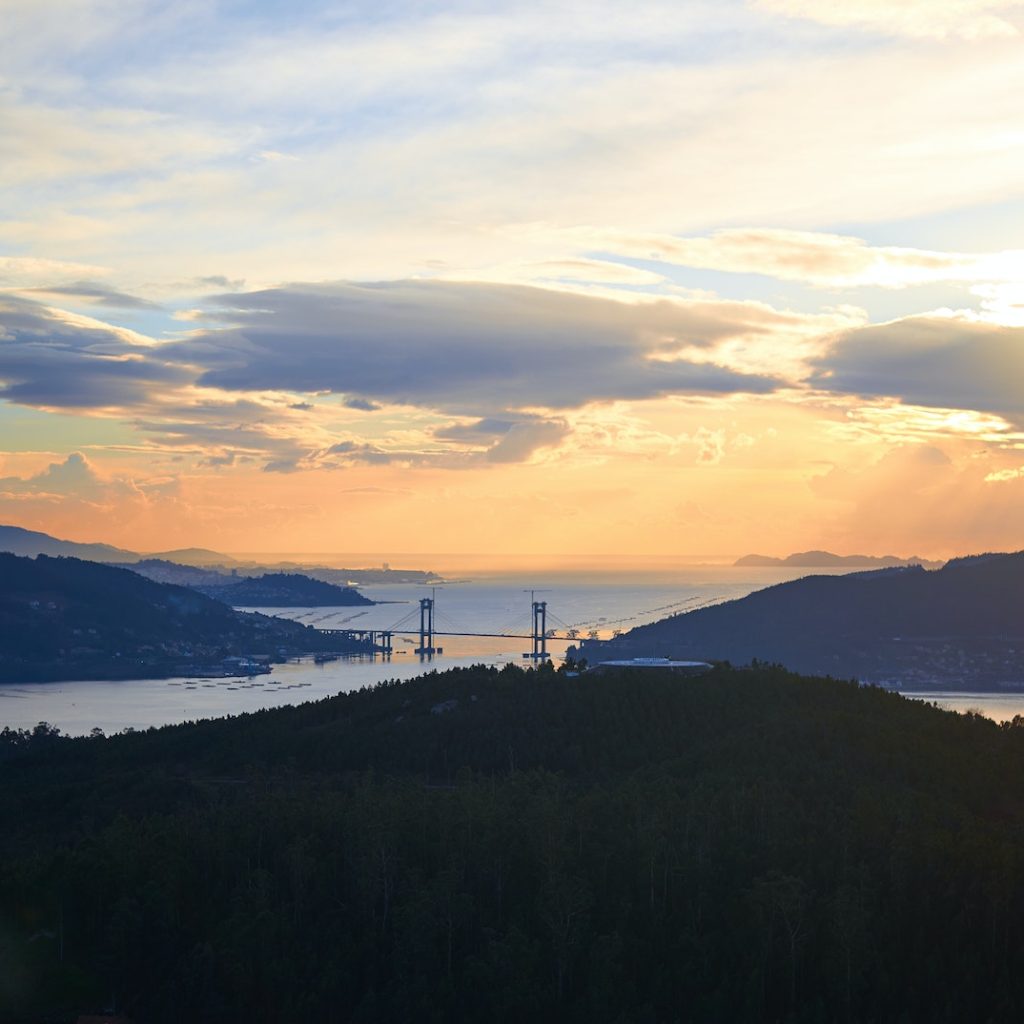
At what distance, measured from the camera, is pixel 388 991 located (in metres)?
29.6

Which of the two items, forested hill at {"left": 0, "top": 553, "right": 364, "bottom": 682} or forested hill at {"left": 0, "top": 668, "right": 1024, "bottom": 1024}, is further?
forested hill at {"left": 0, "top": 553, "right": 364, "bottom": 682}

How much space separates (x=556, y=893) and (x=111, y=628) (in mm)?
141064

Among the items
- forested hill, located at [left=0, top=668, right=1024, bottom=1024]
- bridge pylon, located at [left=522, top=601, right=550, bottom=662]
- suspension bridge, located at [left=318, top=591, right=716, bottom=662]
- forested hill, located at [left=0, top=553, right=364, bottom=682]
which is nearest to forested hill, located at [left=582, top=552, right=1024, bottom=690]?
bridge pylon, located at [left=522, top=601, right=550, bottom=662]

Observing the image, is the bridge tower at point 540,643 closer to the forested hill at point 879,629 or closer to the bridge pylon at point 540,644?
the bridge pylon at point 540,644

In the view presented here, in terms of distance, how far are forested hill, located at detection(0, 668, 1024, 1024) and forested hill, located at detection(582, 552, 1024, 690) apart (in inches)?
3656

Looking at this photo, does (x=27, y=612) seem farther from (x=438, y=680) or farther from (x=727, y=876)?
(x=727, y=876)

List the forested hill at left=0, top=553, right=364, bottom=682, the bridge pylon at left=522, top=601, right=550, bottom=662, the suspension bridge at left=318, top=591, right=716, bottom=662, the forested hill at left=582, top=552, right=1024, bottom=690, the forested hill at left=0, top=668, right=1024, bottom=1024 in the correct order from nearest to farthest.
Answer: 1. the forested hill at left=0, top=668, right=1024, bottom=1024
2. the forested hill at left=582, top=552, right=1024, bottom=690
3. the forested hill at left=0, top=553, right=364, bottom=682
4. the bridge pylon at left=522, top=601, right=550, bottom=662
5. the suspension bridge at left=318, top=591, right=716, bottom=662

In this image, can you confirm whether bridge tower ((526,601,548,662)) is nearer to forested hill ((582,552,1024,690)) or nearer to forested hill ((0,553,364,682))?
forested hill ((582,552,1024,690))

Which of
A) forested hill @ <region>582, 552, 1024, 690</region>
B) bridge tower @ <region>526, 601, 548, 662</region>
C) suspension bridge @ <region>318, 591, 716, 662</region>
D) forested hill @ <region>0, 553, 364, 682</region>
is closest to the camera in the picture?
forested hill @ <region>582, 552, 1024, 690</region>

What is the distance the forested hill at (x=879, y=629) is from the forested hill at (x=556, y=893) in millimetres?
92850

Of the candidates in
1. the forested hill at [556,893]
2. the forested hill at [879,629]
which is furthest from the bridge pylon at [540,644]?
the forested hill at [556,893]

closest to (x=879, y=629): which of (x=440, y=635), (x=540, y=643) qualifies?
(x=540, y=643)

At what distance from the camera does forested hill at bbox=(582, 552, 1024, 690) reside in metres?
139

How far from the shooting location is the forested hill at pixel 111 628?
15012 centimetres
